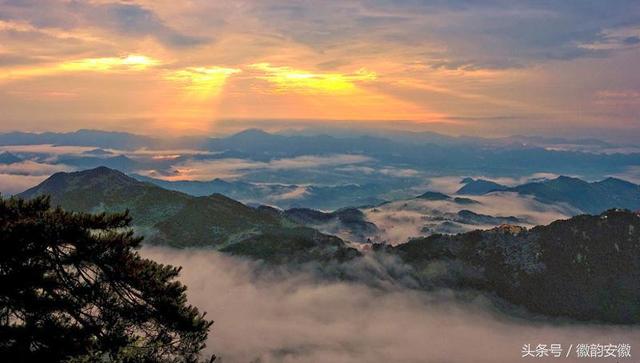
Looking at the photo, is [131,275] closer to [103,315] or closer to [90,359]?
[103,315]

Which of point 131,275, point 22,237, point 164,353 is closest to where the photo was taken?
point 22,237

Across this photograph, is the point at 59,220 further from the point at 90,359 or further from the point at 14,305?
the point at 90,359

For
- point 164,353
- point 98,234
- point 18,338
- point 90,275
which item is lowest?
point 164,353

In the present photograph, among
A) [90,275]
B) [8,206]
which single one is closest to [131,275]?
[90,275]

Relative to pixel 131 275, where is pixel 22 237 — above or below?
above

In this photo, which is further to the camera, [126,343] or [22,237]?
[126,343]

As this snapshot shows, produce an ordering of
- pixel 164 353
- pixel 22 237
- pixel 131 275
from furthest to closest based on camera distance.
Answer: pixel 164 353
pixel 131 275
pixel 22 237
